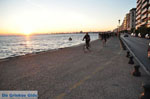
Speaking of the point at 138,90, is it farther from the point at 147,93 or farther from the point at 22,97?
the point at 22,97

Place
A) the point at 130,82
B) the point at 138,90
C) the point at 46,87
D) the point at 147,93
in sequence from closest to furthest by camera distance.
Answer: the point at 147,93 < the point at 138,90 < the point at 46,87 < the point at 130,82

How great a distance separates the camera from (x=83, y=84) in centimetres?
386

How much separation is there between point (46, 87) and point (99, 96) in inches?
68.3

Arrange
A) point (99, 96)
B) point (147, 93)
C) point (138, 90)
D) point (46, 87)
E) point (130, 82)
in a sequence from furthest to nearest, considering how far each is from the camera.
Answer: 1. point (130, 82)
2. point (46, 87)
3. point (138, 90)
4. point (99, 96)
5. point (147, 93)

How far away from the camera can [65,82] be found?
4.07 meters

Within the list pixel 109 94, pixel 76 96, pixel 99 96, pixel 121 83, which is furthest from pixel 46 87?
pixel 121 83

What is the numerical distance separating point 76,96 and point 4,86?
2545 mm

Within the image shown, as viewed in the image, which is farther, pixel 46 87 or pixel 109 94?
pixel 46 87

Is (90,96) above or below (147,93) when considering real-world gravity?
below

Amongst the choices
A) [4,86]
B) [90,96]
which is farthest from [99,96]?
[4,86]

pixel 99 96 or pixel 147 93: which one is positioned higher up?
pixel 147 93

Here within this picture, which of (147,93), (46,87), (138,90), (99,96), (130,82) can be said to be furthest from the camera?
(130,82)

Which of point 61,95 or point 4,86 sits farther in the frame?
point 4,86

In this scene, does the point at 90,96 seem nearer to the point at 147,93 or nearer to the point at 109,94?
the point at 109,94
